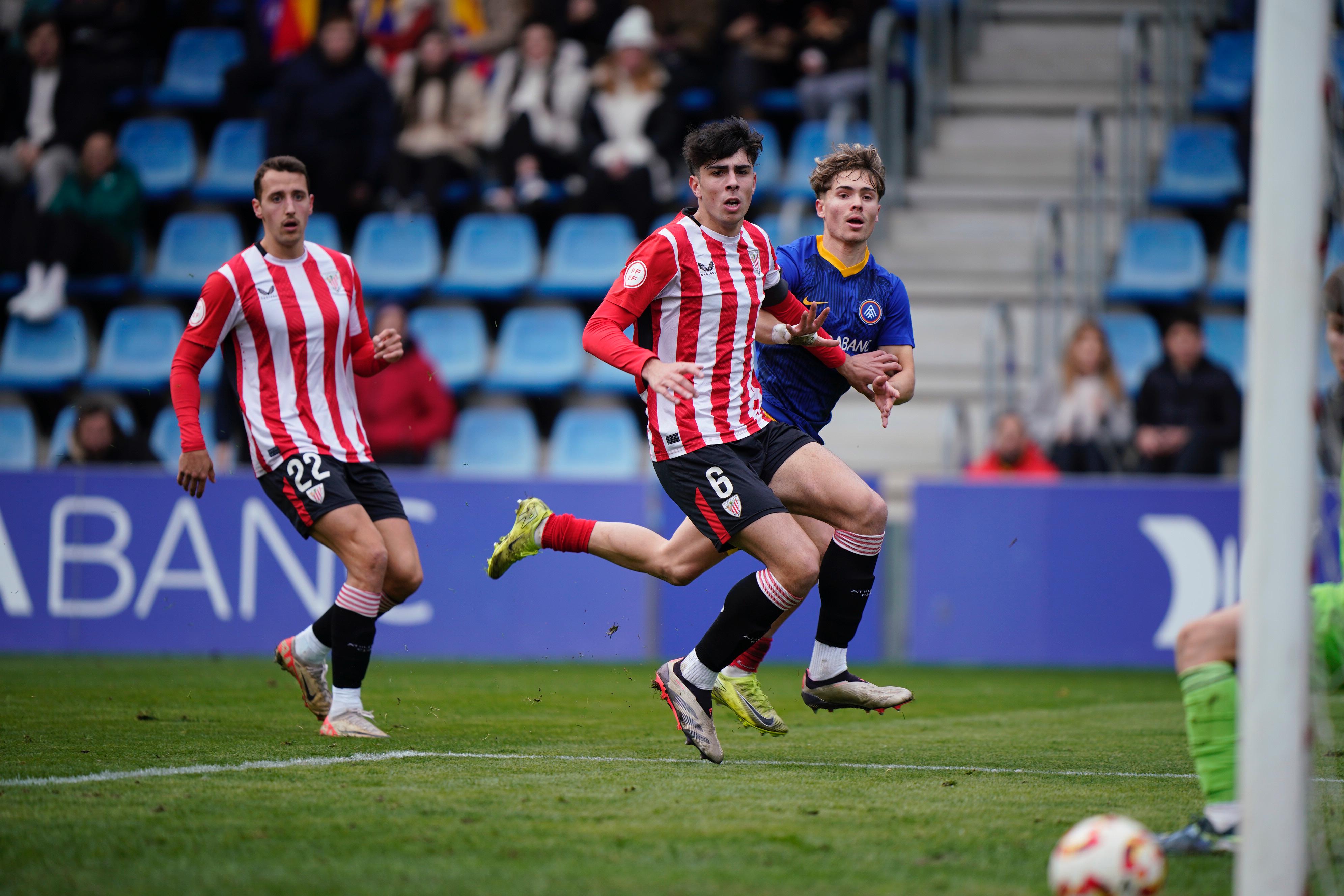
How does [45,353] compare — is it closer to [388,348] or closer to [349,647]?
[388,348]

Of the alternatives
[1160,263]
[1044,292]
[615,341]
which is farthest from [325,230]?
[615,341]

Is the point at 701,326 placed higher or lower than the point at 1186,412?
higher

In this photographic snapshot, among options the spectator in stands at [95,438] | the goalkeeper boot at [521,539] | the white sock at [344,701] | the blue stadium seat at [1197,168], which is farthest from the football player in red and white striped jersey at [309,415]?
the blue stadium seat at [1197,168]

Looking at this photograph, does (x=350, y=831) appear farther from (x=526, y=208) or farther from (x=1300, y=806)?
(x=526, y=208)

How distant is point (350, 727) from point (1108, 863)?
11.3ft

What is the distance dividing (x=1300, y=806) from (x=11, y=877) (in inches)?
104

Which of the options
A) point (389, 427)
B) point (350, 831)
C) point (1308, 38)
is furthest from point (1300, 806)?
point (389, 427)

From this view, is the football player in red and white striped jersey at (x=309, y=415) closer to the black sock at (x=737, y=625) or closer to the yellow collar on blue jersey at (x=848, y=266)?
the black sock at (x=737, y=625)

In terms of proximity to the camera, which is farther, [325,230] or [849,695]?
[325,230]

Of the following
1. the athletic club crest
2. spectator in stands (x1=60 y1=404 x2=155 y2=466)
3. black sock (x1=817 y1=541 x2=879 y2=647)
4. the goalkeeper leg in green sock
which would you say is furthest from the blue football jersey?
spectator in stands (x1=60 y1=404 x2=155 y2=466)

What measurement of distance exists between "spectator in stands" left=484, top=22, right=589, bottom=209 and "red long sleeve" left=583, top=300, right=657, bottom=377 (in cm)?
864

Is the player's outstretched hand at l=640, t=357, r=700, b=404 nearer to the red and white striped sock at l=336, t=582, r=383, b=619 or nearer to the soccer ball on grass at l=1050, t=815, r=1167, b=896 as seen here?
the red and white striped sock at l=336, t=582, r=383, b=619

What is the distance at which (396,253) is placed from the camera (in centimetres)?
1392

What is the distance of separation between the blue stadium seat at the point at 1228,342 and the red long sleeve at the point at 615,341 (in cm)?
801
